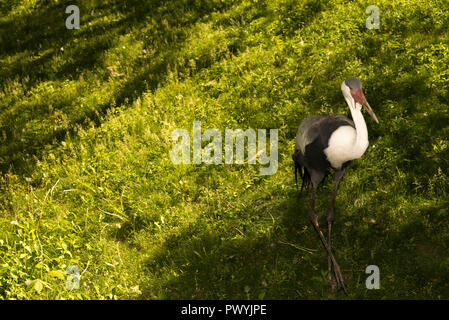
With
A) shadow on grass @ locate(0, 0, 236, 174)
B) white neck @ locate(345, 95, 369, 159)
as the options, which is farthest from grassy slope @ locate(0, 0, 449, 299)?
white neck @ locate(345, 95, 369, 159)

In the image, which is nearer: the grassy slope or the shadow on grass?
the grassy slope

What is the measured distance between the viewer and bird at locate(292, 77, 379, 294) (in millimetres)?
4617

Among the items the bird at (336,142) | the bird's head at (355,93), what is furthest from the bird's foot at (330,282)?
the bird's head at (355,93)

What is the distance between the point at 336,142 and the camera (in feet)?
15.4

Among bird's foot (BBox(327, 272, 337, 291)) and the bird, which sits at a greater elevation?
the bird

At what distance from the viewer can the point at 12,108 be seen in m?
8.91

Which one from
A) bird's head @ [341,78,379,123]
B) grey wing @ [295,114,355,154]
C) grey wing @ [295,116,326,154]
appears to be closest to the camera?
bird's head @ [341,78,379,123]

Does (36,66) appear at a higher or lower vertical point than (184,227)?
higher

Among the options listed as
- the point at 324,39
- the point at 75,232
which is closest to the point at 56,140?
the point at 75,232

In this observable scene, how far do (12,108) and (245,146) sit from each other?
534 cm

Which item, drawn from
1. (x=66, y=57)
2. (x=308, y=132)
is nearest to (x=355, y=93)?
(x=308, y=132)

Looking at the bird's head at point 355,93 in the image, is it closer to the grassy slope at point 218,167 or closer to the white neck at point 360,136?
the white neck at point 360,136

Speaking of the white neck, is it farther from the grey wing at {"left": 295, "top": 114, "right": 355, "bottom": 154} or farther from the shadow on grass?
the shadow on grass

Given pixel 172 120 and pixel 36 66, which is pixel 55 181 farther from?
pixel 36 66
